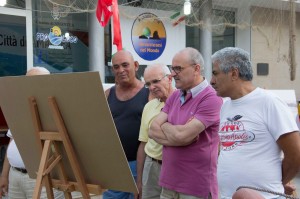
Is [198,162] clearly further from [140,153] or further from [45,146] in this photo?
[45,146]

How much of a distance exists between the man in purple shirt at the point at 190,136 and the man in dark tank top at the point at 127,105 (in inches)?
18.6

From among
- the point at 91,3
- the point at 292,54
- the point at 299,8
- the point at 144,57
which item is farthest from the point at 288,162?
the point at 299,8

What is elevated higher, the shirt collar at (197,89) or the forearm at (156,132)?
the shirt collar at (197,89)

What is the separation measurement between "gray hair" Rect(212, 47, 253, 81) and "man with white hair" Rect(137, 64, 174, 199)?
99 cm

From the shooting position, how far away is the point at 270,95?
9.10 ft

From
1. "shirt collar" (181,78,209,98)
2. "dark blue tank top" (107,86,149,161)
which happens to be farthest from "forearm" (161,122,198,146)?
"dark blue tank top" (107,86,149,161)

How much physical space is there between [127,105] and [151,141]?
1.20ft

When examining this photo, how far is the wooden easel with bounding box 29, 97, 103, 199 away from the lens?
8.96ft

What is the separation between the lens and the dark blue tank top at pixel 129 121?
388cm

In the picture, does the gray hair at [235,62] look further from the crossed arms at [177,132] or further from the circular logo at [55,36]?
the circular logo at [55,36]

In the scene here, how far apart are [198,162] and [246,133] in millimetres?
556

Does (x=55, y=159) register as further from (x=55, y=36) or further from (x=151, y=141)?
(x=55, y=36)

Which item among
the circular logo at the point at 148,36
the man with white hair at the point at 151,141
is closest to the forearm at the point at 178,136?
the man with white hair at the point at 151,141

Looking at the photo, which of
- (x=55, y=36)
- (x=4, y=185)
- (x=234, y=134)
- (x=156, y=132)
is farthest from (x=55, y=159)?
(x=55, y=36)
